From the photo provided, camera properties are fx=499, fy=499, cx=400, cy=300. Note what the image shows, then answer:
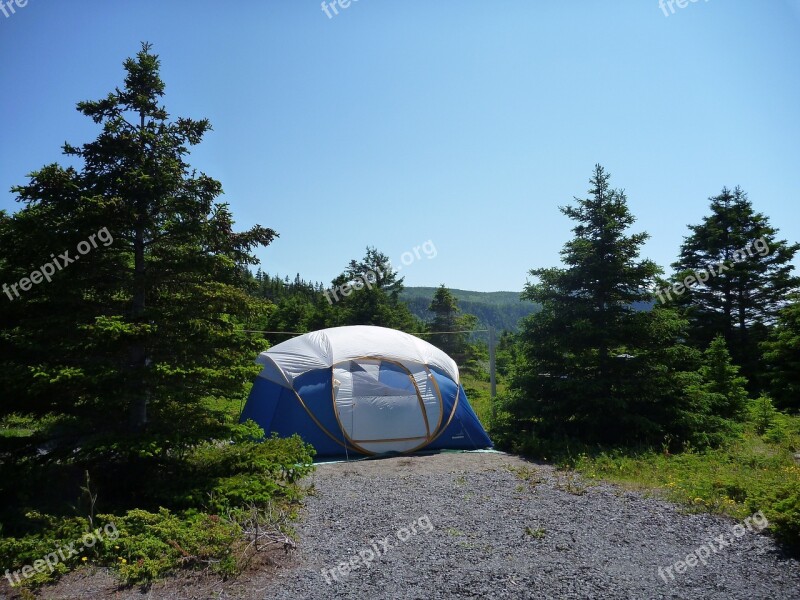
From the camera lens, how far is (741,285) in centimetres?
2045

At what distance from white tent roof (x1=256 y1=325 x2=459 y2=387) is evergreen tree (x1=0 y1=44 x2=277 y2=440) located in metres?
3.61

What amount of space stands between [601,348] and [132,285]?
8.87 m

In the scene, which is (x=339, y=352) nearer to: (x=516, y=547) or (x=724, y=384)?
(x=516, y=547)

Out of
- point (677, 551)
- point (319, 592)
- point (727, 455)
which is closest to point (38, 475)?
point (319, 592)

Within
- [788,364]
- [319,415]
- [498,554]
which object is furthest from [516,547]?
[788,364]

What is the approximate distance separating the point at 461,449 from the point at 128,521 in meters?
6.83

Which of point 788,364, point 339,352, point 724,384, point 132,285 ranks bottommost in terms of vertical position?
point 724,384

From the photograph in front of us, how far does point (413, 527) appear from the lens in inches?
234

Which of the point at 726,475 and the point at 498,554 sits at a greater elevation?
the point at 726,475

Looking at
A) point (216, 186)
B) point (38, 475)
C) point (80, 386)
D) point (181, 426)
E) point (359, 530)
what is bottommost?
point (359, 530)

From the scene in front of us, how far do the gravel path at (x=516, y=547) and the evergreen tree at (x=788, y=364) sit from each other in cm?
1168

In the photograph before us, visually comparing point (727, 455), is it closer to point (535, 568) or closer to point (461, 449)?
point (461, 449)

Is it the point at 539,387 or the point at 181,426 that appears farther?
the point at 539,387

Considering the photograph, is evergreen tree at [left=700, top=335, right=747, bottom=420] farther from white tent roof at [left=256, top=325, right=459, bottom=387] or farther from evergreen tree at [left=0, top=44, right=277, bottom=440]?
evergreen tree at [left=0, top=44, right=277, bottom=440]
